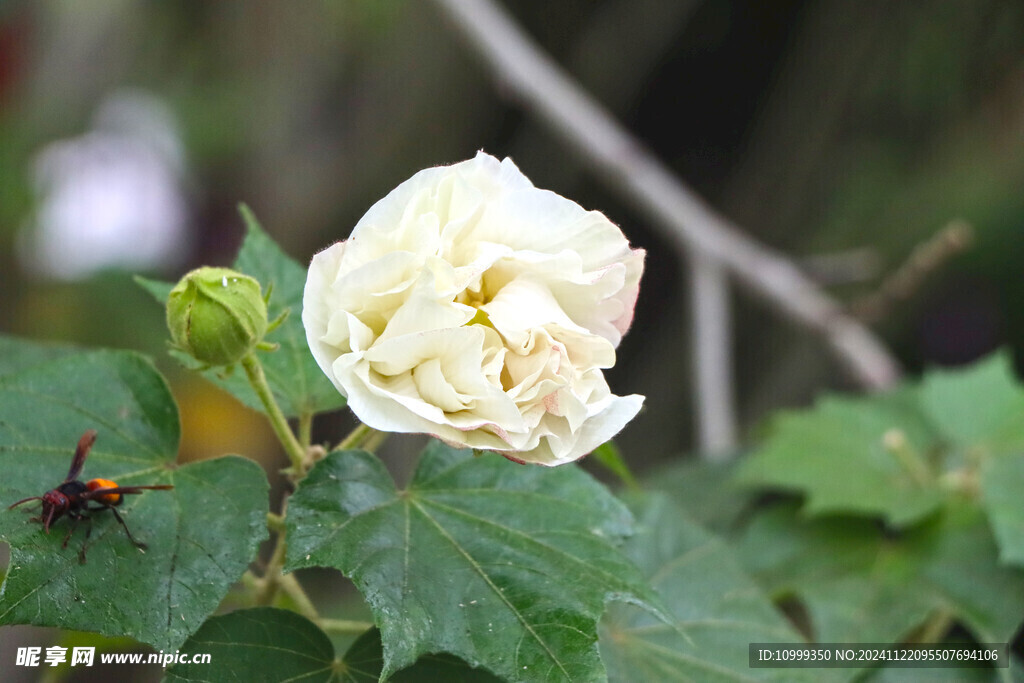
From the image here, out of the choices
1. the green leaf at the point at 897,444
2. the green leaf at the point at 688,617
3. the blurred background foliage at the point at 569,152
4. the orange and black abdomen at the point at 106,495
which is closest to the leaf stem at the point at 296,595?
the orange and black abdomen at the point at 106,495

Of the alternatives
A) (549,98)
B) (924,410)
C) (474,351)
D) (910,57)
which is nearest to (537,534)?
(474,351)

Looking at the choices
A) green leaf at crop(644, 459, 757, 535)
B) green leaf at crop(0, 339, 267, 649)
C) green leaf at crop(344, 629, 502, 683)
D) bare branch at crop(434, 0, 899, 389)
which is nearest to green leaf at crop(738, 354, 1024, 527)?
green leaf at crop(644, 459, 757, 535)

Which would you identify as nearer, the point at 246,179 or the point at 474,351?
the point at 474,351

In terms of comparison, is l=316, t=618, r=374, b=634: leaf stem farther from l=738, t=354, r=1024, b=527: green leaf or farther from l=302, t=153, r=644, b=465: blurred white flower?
l=738, t=354, r=1024, b=527: green leaf

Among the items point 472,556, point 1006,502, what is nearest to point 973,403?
point 1006,502

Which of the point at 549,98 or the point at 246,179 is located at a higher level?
the point at 549,98

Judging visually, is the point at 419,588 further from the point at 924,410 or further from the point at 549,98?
the point at 549,98

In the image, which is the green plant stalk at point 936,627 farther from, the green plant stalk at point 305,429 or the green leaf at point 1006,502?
the green plant stalk at point 305,429
